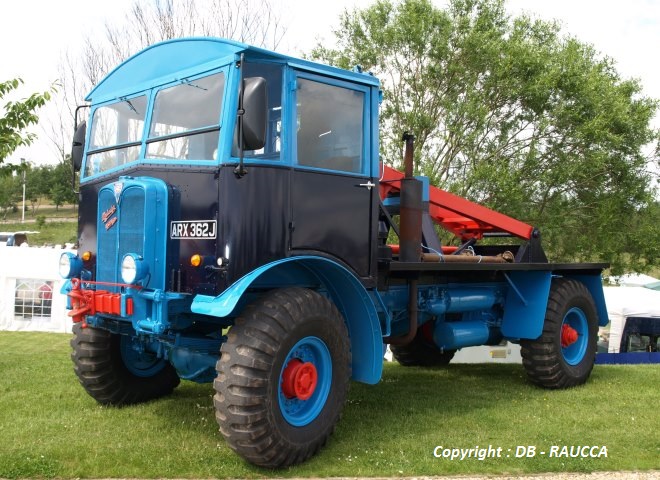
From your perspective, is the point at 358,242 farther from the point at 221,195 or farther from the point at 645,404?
the point at 645,404

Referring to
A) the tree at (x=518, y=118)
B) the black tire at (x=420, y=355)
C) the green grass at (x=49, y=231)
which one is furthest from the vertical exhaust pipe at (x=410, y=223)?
the green grass at (x=49, y=231)

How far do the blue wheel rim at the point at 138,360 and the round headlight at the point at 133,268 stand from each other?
1422mm

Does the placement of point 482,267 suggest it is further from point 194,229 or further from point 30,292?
point 30,292

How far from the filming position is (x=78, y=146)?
633 centimetres

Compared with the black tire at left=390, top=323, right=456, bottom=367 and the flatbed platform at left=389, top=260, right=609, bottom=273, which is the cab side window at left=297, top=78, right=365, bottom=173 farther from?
the black tire at left=390, top=323, right=456, bottom=367

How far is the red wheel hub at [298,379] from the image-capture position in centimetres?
487

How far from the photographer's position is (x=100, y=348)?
20.0ft

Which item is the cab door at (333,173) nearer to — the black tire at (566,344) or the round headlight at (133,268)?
the round headlight at (133,268)

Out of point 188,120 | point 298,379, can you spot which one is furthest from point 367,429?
point 188,120

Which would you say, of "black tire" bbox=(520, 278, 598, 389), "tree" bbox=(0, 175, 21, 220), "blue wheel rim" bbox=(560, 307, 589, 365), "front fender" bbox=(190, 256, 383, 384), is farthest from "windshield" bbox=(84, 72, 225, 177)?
"tree" bbox=(0, 175, 21, 220)

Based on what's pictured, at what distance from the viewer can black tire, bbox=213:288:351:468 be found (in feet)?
14.9

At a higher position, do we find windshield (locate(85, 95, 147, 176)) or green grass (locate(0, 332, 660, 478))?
windshield (locate(85, 95, 147, 176))

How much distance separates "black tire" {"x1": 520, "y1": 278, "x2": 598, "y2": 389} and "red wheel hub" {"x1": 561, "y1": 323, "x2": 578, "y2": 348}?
0.02 m
